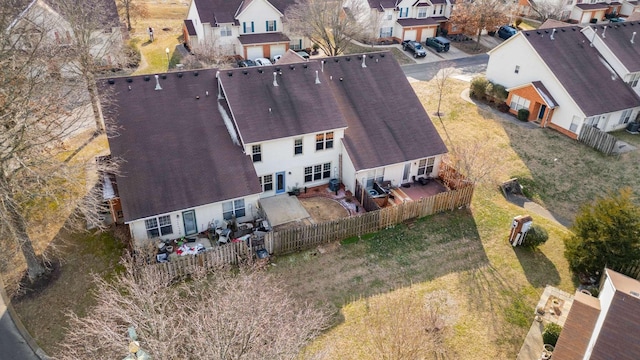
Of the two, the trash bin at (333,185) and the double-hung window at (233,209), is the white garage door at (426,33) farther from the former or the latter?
the double-hung window at (233,209)

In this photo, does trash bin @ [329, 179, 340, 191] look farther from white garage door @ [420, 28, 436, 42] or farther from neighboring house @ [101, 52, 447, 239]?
white garage door @ [420, 28, 436, 42]

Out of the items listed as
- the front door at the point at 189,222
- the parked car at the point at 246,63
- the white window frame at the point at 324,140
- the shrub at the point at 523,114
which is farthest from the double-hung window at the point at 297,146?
the parked car at the point at 246,63

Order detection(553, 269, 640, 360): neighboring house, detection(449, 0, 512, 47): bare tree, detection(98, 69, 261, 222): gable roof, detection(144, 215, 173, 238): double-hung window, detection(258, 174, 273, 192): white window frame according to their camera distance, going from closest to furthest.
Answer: detection(553, 269, 640, 360): neighboring house
detection(144, 215, 173, 238): double-hung window
detection(98, 69, 261, 222): gable roof
detection(258, 174, 273, 192): white window frame
detection(449, 0, 512, 47): bare tree

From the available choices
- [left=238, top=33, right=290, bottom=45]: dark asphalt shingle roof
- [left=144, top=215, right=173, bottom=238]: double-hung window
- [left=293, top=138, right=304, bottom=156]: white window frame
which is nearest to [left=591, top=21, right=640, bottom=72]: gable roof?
[left=238, top=33, right=290, bottom=45]: dark asphalt shingle roof

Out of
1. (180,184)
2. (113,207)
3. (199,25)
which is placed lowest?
(113,207)

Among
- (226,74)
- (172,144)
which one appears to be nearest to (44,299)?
(172,144)

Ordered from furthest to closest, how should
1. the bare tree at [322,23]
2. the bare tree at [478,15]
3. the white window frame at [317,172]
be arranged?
the bare tree at [478,15]
the bare tree at [322,23]
the white window frame at [317,172]

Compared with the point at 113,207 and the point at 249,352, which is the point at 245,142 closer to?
the point at 113,207
